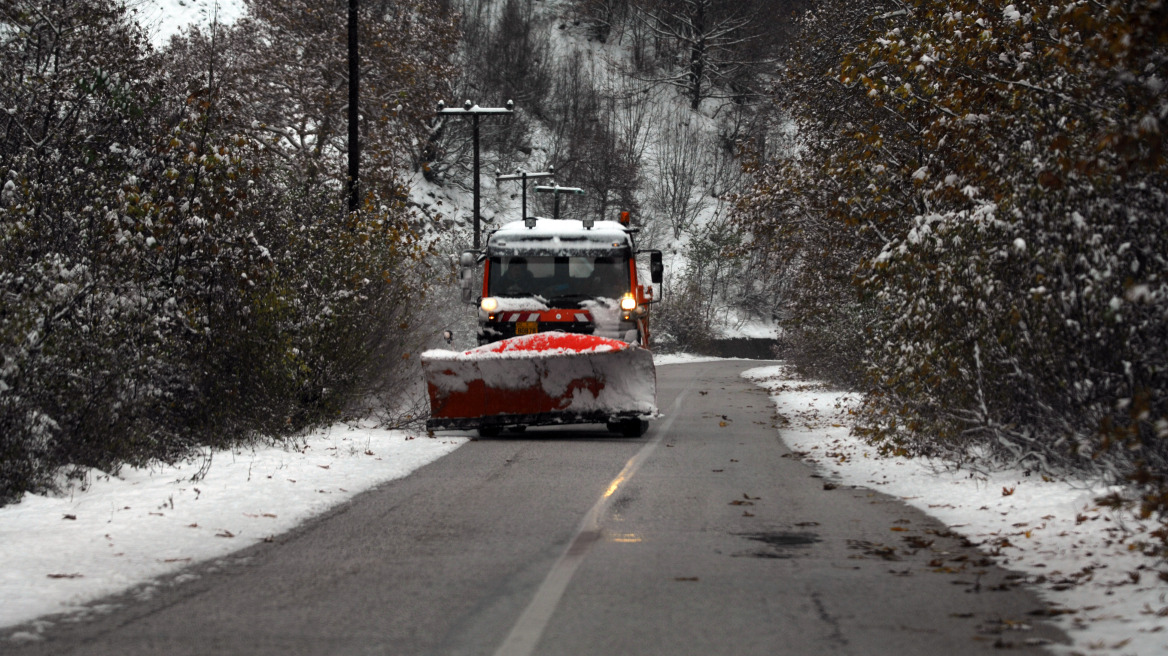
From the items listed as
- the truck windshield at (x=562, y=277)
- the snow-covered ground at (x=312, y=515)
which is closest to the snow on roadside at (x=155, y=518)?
the snow-covered ground at (x=312, y=515)

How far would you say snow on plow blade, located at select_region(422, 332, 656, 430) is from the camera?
16016mm

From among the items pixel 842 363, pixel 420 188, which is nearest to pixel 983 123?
pixel 842 363

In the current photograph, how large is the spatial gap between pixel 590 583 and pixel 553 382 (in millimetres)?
8957

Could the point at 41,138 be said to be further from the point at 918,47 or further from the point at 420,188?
the point at 420,188

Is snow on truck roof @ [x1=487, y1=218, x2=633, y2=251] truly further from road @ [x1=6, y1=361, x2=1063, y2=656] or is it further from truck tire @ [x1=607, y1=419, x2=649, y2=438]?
road @ [x1=6, y1=361, x2=1063, y2=656]

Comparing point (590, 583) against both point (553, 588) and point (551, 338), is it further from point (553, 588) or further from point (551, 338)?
point (551, 338)

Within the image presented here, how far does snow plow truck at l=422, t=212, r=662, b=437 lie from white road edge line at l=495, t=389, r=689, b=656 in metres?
4.48

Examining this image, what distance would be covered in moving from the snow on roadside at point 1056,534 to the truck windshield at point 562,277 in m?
4.36

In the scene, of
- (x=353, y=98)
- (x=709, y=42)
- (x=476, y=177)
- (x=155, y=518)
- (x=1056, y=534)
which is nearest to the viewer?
(x=1056, y=534)

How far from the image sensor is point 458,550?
8.17 metres

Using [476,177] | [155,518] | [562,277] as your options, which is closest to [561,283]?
[562,277]

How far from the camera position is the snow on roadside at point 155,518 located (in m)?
7.09

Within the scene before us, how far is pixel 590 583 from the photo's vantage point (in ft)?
23.4

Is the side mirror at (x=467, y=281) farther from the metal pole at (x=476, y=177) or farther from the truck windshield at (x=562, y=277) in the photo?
the metal pole at (x=476, y=177)
